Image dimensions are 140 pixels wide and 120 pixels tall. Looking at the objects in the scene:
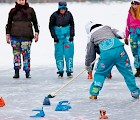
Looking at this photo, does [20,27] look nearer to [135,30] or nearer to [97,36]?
[135,30]

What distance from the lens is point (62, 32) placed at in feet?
36.4

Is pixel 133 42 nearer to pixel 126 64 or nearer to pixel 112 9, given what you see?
pixel 126 64

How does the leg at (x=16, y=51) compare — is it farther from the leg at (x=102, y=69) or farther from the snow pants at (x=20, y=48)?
the leg at (x=102, y=69)

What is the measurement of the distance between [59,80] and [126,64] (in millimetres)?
2729

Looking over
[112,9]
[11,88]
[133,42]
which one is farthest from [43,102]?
[112,9]

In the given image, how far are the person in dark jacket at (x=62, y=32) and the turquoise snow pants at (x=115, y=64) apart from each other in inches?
114

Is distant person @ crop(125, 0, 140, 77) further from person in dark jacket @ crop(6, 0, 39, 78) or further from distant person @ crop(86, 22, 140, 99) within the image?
distant person @ crop(86, 22, 140, 99)

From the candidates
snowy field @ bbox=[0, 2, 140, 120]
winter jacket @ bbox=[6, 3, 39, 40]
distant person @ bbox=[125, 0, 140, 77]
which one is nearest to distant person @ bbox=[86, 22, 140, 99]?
snowy field @ bbox=[0, 2, 140, 120]

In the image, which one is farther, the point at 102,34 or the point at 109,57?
the point at 102,34

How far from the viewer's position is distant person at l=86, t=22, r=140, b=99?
8.14 metres

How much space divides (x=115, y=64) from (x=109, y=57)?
169mm

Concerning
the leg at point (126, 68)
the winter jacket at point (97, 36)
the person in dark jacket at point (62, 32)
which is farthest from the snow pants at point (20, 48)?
the leg at point (126, 68)

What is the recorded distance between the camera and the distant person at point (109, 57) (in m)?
8.14

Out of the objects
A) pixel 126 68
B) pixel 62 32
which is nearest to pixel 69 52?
pixel 62 32
